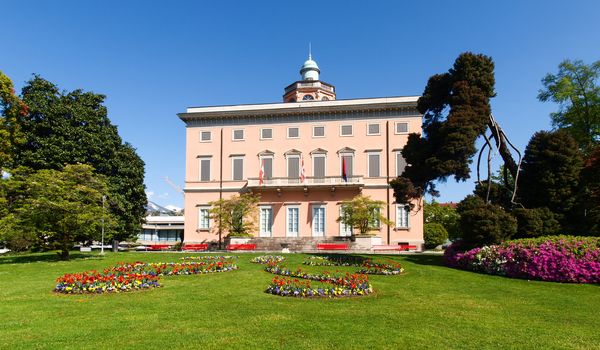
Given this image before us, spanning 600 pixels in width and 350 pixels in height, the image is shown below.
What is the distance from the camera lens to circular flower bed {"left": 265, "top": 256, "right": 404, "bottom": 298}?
9625 millimetres

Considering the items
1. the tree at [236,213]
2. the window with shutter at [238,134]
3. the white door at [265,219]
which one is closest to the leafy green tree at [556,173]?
the tree at [236,213]

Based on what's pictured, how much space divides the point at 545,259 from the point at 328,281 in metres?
6.41

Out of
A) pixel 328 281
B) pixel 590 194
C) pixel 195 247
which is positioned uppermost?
pixel 590 194

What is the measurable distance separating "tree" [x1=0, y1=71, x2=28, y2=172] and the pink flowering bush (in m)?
25.4

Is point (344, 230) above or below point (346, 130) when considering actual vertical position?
below

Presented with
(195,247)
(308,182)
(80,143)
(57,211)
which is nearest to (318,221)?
(308,182)

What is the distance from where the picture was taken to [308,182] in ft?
106

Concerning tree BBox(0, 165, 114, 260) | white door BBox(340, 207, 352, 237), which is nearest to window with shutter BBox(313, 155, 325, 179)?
white door BBox(340, 207, 352, 237)

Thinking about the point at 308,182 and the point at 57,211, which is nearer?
the point at 57,211

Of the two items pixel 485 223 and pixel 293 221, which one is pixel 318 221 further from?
pixel 485 223

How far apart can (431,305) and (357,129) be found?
976 inches

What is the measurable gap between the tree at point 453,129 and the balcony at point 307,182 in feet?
46.9

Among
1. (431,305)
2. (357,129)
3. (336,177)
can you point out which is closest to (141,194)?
(336,177)

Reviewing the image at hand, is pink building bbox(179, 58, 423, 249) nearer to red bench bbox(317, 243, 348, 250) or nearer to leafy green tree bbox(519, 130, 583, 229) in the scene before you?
red bench bbox(317, 243, 348, 250)
